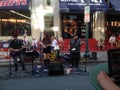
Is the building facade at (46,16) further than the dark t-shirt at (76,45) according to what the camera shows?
Yes

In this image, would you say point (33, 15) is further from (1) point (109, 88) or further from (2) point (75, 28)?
(1) point (109, 88)

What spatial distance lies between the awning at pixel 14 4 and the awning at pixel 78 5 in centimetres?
294

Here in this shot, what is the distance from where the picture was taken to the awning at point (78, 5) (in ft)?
95.4

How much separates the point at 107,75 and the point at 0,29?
1100 inches

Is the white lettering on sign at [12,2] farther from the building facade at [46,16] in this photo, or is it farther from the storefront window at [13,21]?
the storefront window at [13,21]

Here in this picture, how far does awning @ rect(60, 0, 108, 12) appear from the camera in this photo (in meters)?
29.1

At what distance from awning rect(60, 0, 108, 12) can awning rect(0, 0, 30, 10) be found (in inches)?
116

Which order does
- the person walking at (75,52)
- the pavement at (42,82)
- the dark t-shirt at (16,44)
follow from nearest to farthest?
the pavement at (42,82)
the dark t-shirt at (16,44)
the person walking at (75,52)

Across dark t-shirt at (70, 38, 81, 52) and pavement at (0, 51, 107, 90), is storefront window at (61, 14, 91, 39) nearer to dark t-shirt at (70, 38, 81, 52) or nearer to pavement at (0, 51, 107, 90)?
dark t-shirt at (70, 38, 81, 52)

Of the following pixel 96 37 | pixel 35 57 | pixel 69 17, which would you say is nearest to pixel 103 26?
pixel 96 37

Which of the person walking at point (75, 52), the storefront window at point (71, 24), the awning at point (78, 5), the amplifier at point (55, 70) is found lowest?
the amplifier at point (55, 70)

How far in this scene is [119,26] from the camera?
3250cm

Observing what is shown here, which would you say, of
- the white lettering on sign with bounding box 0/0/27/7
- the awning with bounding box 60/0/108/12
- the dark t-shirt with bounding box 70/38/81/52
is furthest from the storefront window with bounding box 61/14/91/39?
the dark t-shirt with bounding box 70/38/81/52

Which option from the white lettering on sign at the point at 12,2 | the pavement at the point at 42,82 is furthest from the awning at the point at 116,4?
the pavement at the point at 42,82
